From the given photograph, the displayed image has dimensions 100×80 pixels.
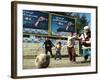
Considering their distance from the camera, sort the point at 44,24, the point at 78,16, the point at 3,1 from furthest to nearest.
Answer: the point at 78,16, the point at 44,24, the point at 3,1

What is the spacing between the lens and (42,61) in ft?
6.34

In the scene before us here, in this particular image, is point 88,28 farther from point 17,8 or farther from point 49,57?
point 17,8

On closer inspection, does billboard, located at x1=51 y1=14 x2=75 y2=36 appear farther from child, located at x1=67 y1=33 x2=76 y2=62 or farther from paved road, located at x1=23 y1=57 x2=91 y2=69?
paved road, located at x1=23 y1=57 x2=91 y2=69

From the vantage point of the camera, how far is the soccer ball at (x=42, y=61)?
191cm

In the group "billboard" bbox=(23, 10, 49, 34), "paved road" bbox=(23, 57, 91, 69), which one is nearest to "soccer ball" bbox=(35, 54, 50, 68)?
"paved road" bbox=(23, 57, 91, 69)

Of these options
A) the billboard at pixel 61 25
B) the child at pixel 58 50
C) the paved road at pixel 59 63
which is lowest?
the paved road at pixel 59 63

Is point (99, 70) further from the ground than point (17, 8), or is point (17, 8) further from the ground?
point (17, 8)

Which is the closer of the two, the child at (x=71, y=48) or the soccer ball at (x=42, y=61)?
the soccer ball at (x=42, y=61)

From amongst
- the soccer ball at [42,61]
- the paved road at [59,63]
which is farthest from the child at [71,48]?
the soccer ball at [42,61]

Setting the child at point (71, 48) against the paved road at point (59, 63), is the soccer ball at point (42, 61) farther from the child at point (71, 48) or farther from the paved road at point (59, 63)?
the child at point (71, 48)

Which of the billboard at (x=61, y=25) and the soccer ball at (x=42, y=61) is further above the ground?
the billboard at (x=61, y=25)

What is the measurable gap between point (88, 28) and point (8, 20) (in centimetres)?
74

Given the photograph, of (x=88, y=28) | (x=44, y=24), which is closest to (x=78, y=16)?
(x=88, y=28)

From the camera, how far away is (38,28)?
6.28ft
